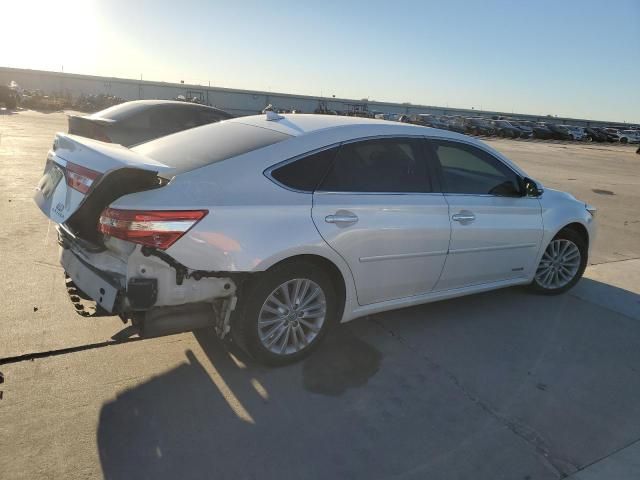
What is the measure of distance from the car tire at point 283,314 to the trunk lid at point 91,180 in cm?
90

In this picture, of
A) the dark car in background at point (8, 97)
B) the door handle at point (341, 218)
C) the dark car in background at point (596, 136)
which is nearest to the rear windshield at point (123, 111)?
the door handle at point (341, 218)

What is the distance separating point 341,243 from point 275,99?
Result: 105m

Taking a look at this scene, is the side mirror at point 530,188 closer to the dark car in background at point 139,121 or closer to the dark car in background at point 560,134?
the dark car in background at point 139,121

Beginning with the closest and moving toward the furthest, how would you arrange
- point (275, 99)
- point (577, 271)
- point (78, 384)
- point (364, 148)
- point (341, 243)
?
1. point (78, 384)
2. point (341, 243)
3. point (364, 148)
4. point (577, 271)
5. point (275, 99)

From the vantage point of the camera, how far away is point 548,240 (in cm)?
487

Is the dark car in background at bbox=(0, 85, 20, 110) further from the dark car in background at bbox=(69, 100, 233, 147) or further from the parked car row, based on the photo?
the parked car row

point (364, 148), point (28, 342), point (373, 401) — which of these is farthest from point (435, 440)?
point (28, 342)

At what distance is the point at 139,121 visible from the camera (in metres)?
8.17

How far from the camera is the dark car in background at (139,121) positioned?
25.5 feet

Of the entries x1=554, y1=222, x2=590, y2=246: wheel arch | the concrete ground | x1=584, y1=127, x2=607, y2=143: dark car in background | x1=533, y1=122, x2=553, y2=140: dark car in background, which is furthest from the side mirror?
x1=584, y1=127, x2=607, y2=143: dark car in background

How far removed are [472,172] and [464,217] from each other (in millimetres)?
520

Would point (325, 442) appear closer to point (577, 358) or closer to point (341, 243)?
point (341, 243)

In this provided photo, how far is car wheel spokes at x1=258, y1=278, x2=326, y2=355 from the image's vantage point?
328 centimetres

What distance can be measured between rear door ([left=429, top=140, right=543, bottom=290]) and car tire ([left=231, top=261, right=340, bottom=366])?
116 cm
